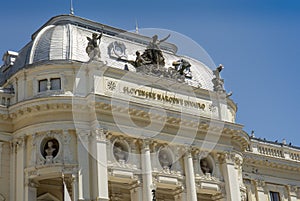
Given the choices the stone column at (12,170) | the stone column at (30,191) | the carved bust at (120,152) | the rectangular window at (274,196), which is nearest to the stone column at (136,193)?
the carved bust at (120,152)

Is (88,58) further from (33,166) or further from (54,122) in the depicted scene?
(33,166)

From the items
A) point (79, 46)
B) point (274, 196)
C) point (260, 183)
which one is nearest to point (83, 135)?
point (79, 46)

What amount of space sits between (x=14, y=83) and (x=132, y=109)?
6.85 m

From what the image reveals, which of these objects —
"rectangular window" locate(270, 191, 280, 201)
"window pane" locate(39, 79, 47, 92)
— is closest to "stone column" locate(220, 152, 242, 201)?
"rectangular window" locate(270, 191, 280, 201)

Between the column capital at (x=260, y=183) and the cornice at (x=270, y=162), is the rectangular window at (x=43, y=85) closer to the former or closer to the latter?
the cornice at (x=270, y=162)

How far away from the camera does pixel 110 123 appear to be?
32.9m

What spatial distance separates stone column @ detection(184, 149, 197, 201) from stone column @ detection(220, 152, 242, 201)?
8.25 ft

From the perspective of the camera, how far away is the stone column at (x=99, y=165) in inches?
1224

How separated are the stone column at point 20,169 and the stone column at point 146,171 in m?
6.20

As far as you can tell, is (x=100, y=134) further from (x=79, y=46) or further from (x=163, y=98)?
(x=79, y=46)

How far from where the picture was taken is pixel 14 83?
114 ft

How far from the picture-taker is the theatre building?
105ft

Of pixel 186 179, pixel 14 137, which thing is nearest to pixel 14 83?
pixel 14 137

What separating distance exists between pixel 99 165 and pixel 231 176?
8837 mm
